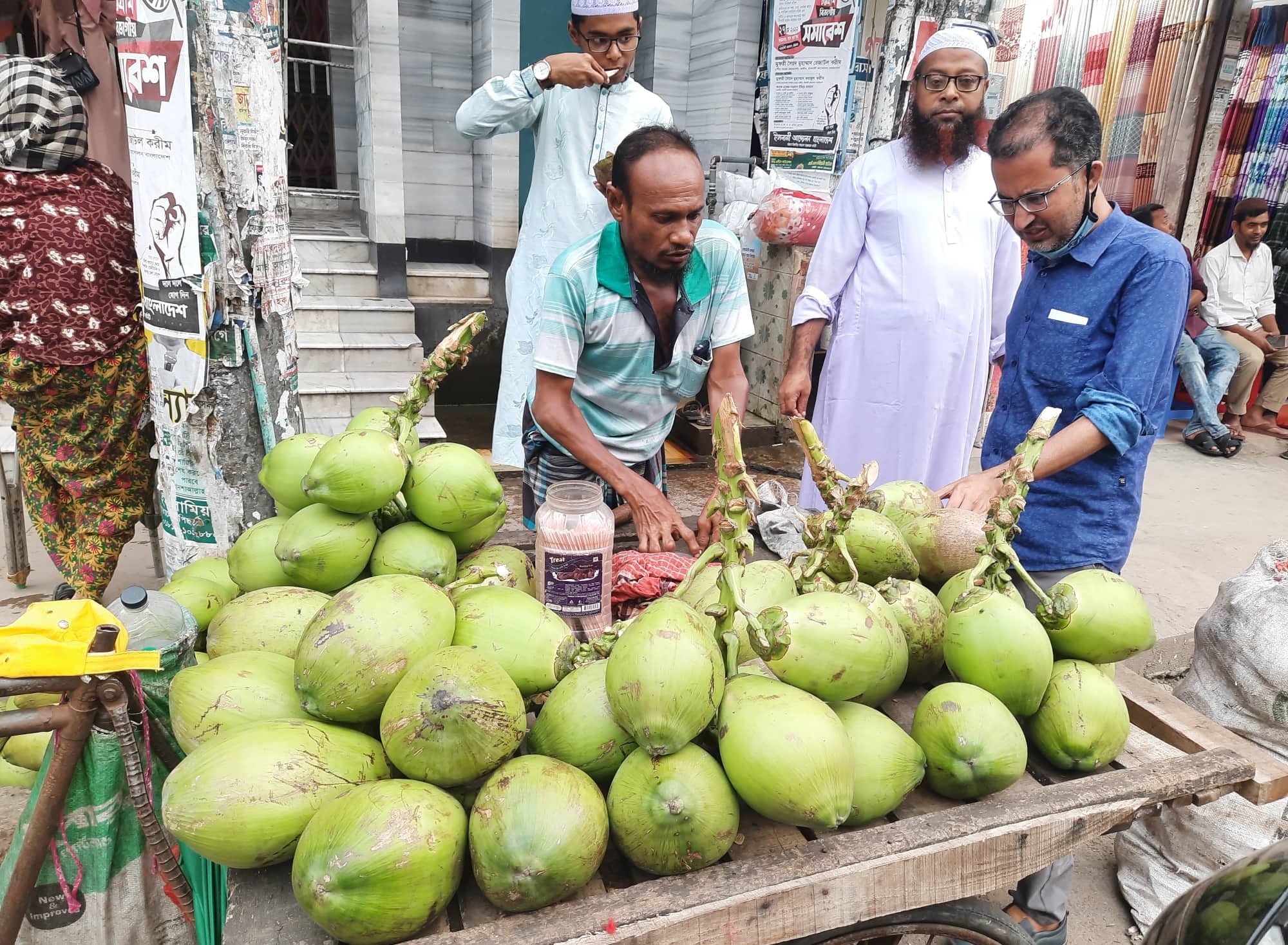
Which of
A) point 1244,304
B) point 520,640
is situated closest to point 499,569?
point 520,640

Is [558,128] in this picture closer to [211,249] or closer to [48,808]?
[211,249]

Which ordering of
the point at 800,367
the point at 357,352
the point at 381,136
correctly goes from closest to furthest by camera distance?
the point at 800,367
the point at 357,352
the point at 381,136

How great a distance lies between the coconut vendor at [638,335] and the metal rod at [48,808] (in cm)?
122

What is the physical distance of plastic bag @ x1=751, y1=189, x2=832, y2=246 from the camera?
586 centimetres

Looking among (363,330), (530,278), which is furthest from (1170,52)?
(363,330)

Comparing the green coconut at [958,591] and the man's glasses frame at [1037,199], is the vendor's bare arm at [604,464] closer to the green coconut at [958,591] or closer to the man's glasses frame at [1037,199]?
the green coconut at [958,591]

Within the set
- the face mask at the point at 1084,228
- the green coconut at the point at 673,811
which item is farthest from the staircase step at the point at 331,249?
the green coconut at the point at 673,811

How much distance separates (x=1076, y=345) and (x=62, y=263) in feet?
11.4

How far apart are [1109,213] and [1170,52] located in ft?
25.1

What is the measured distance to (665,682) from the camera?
1.07 meters

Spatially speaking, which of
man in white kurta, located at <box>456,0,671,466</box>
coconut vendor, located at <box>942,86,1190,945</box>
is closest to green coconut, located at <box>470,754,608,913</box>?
coconut vendor, located at <box>942,86,1190,945</box>

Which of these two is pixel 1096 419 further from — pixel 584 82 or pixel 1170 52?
pixel 1170 52

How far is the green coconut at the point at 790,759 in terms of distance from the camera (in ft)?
3.53

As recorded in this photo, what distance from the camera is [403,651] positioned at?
1.20m
